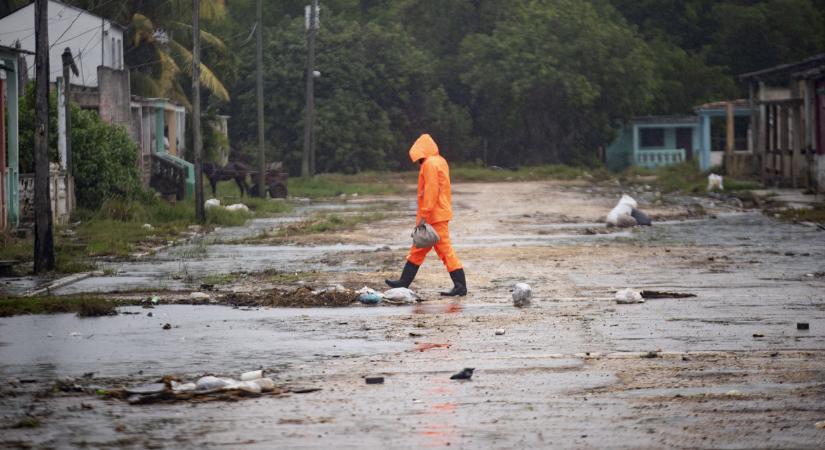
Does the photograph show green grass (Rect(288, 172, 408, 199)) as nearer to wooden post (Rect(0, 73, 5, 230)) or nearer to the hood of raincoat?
wooden post (Rect(0, 73, 5, 230))

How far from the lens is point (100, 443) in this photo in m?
7.69

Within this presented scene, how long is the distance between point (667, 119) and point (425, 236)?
55292 millimetres

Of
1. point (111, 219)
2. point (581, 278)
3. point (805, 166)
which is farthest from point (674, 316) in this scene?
point (805, 166)

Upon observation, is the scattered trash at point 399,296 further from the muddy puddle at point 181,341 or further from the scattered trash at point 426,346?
the scattered trash at point 426,346

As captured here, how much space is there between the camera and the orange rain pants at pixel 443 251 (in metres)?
15.3

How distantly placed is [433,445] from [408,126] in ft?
200

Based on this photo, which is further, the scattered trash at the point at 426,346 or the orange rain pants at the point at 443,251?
the orange rain pants at the point at 443,251

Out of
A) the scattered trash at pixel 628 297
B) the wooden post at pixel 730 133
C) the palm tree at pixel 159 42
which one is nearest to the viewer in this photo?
the scattered trash at pixel 628 297

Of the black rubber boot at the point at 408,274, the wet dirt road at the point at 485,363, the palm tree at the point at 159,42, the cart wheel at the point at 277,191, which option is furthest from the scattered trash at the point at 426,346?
the palm tree at the point at 159,42

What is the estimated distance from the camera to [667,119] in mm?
68875

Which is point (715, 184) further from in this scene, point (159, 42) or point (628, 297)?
point (628, 297)

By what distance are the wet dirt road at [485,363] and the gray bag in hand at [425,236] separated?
599mm

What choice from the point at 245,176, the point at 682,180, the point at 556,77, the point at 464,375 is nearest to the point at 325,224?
the point at 245,176

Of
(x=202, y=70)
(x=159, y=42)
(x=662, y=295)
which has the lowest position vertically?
(x=662, y=295)
